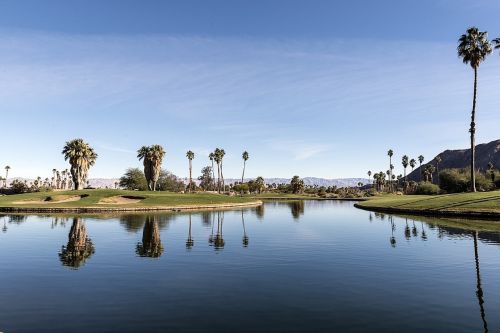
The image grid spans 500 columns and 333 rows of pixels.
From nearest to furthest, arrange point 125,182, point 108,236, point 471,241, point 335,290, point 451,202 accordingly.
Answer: point 335,290 → point 471,241 → point 108,236 → point 451,202 → point 125,182

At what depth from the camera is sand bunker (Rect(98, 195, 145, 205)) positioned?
82.9m

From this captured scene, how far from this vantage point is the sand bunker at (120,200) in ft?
272

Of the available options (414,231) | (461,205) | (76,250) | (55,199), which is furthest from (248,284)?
(55,199)

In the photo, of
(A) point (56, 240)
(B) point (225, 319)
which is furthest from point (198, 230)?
(B) point (225, 319)

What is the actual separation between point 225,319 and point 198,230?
30.3 m

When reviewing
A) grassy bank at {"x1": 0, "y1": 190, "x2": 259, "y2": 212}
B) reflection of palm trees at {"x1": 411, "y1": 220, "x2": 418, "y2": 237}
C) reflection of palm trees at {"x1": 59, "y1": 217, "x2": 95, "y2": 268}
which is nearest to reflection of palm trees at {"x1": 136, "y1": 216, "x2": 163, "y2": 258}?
reflection of palm trees at {"x1": 59, "y1": 217, "x2": 95, "y2": 268}

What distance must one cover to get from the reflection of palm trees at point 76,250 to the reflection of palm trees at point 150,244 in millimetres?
3766

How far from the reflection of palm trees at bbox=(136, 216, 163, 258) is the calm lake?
0.52ft

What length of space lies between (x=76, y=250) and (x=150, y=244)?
5.91 m

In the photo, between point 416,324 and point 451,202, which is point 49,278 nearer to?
point 416,324

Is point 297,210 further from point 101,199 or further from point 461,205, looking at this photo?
point 101,199

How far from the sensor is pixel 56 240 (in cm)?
3506

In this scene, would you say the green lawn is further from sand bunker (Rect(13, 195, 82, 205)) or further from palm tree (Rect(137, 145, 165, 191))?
palm tree (Rect(137, 145, 165, 191))

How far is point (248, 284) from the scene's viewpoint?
19.9 meters
